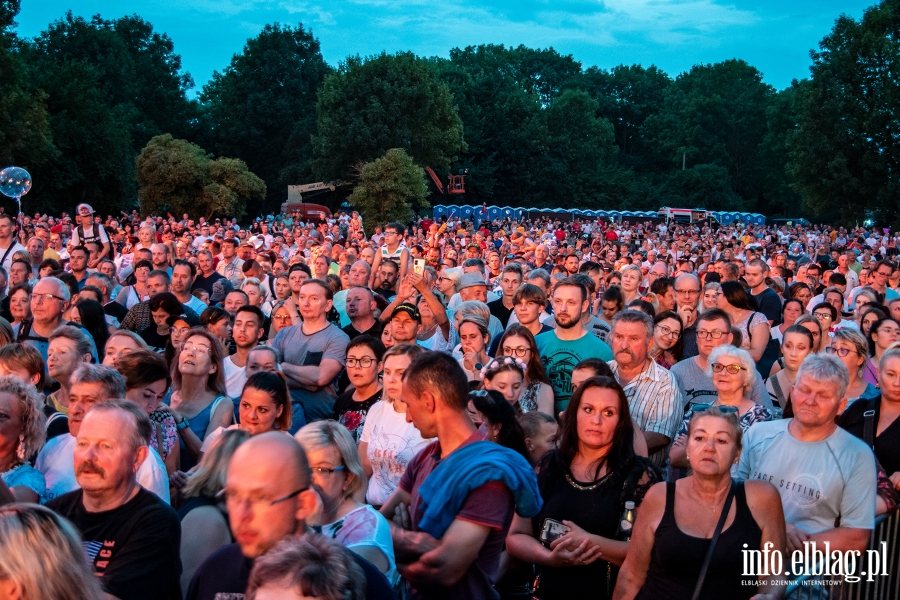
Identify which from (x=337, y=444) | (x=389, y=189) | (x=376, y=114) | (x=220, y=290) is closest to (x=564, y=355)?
(x=337, y=444)

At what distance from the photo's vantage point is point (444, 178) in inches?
2194

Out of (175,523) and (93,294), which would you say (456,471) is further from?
(93,294)

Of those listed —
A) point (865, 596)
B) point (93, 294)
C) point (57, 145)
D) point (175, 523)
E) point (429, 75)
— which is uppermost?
point (429, 75)

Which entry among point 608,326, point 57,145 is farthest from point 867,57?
point 608,326

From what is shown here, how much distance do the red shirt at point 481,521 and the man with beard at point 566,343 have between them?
9.19ft

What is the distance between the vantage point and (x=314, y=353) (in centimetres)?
668

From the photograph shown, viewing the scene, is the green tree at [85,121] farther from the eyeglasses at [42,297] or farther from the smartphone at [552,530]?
the smartphone at [552,530]

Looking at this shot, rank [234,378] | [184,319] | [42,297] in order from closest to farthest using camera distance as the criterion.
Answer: [234,378], [42,297], [184,319]

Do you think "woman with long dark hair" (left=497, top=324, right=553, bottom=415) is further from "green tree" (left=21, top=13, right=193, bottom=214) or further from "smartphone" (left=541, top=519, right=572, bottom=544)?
"green tree" (left=21, top=13, right=193, bottom=214)

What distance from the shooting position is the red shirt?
10.1ft

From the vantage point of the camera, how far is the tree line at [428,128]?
39.5m

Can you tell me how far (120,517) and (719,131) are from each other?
267ft

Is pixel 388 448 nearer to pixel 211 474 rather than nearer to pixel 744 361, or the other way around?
pixel 211 474

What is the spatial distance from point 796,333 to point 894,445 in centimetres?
164
